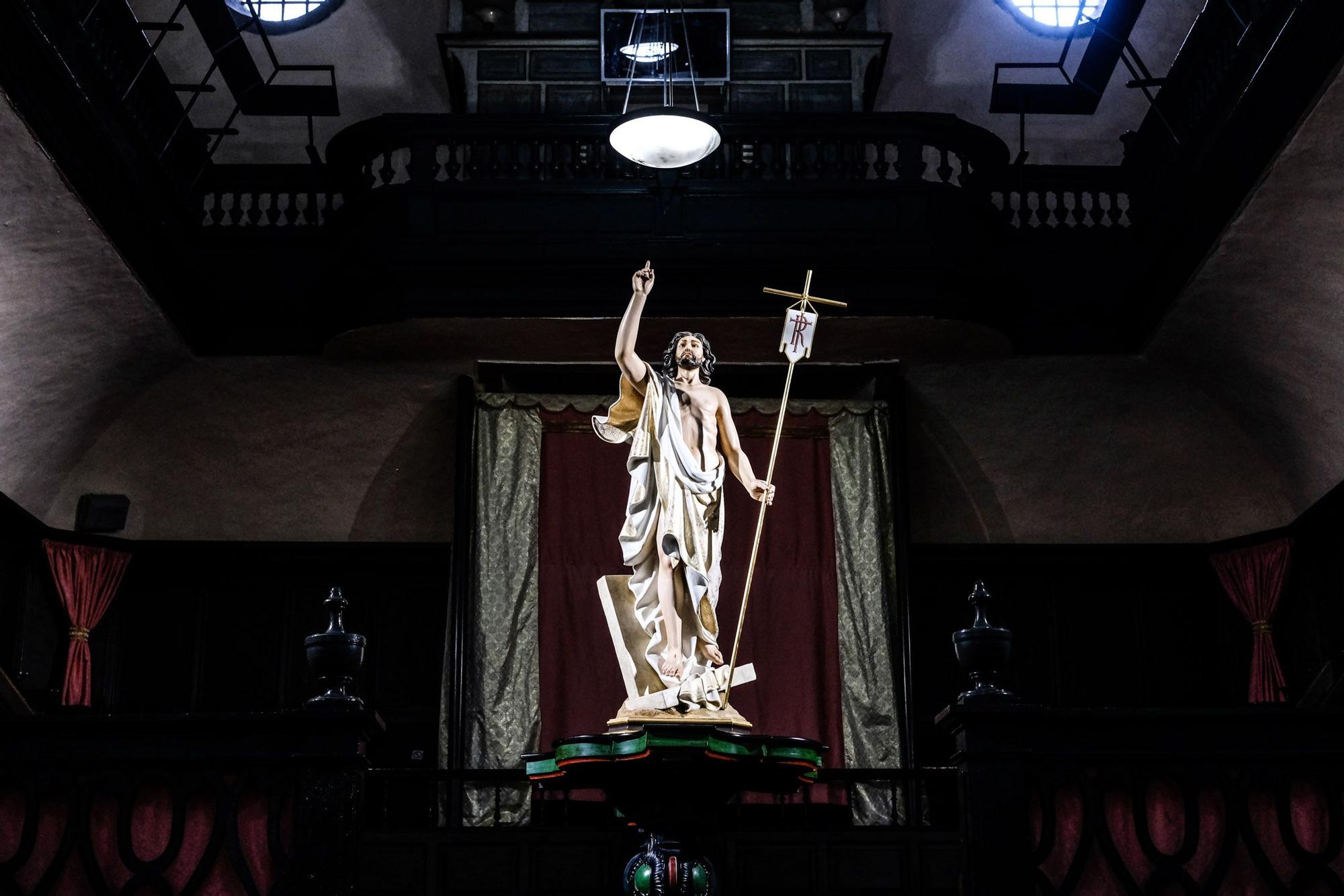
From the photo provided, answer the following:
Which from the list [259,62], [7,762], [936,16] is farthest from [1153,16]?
[7,762]

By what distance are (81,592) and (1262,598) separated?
7.25m

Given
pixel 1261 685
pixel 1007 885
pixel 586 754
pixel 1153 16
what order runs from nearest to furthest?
pixel 1007 885
pixel 586 754
pixel 1261 685
pixel 1153 16

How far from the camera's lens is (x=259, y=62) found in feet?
38.2

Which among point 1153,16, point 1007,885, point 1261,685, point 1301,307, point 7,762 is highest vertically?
point 1153,16

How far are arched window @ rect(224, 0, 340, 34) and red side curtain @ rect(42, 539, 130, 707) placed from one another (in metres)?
4.18

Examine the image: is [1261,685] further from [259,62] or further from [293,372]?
[259,62]

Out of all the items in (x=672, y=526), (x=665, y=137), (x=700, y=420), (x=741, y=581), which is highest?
(x=665, y=137)

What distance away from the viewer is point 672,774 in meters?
5.27

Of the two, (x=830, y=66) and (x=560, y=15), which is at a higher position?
(x=560, y=15)

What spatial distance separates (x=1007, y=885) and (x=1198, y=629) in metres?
6.62

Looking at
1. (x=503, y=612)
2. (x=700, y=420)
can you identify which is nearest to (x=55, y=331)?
(x=503, y=612)

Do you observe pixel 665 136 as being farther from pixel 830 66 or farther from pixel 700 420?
pixel 830 66

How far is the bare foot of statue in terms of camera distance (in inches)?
241

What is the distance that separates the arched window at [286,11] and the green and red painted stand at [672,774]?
7.91m
